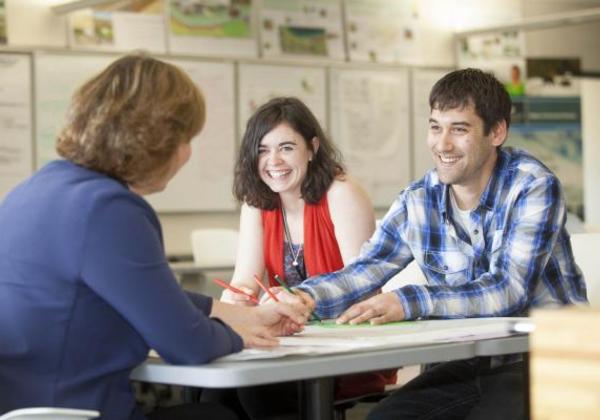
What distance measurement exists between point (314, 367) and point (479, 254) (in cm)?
96

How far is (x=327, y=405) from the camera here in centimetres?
206

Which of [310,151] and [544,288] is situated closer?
[544,288]

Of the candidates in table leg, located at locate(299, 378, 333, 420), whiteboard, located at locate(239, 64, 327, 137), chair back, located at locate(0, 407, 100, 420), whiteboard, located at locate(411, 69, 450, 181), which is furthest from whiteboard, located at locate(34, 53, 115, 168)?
chair back, located at locate(0, 407, 100, 420)

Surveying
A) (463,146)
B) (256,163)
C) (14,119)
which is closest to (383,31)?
(14,119)

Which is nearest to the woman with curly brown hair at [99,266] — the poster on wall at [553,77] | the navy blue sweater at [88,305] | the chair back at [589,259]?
the navy blue sweater at [88,305]

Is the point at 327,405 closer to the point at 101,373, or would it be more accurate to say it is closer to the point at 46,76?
the point at 101,373

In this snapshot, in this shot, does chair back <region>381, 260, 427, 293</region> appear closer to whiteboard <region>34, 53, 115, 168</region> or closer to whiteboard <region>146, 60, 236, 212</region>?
whiteboard <region>34, 53, 115, 168</region>

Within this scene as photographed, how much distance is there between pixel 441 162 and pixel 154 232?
109 centimetres

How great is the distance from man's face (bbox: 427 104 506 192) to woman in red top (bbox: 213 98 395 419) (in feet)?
1.42

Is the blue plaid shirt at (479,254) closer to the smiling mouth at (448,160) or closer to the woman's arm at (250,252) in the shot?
the smiling mouth at (448,160)

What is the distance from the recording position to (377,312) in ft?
7.93

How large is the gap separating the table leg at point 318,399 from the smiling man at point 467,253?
0.35 m

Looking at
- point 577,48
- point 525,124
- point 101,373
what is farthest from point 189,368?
point 577,48

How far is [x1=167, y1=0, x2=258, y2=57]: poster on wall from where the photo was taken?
7.54 metres
